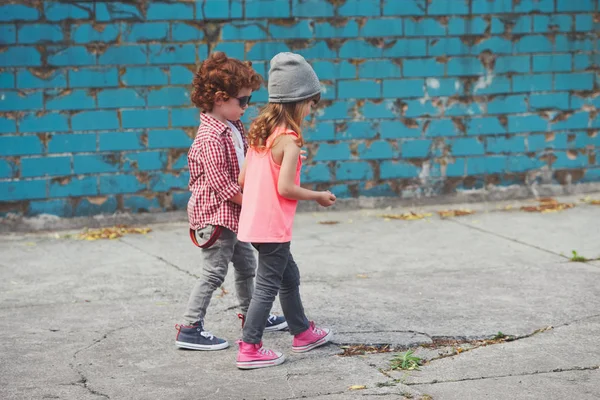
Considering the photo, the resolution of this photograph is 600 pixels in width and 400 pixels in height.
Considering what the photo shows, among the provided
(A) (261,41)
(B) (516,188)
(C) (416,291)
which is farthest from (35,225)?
(B) (516,188)

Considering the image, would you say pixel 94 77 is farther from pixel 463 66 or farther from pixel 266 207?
pixel 266 207

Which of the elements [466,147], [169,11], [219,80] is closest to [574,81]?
[466,147]

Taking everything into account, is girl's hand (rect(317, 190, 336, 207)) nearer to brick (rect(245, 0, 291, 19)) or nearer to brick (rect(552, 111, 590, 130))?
brick (rect(245, 0, 291, 19))

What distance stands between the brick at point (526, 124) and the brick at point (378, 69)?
1.19 meters

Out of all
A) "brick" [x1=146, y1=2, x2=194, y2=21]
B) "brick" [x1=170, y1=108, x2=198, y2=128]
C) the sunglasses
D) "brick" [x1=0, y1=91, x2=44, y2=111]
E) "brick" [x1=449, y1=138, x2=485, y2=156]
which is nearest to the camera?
the sunglasses

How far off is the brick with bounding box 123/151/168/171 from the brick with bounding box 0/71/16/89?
1.05 meters

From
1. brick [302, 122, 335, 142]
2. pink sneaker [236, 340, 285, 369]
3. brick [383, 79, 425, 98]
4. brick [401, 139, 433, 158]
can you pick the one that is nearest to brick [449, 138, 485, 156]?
brick [401, 139, 433, 158]

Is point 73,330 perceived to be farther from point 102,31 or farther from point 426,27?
point 426,27

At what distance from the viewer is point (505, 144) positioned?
8789 millimetres

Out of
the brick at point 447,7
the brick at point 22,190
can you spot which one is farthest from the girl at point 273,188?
the brick at point 447,7

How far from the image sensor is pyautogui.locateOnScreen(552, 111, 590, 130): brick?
891 centimetres

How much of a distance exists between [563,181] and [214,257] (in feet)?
17.3

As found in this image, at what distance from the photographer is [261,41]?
8.11 meters

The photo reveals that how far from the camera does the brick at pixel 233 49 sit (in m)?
8.04
